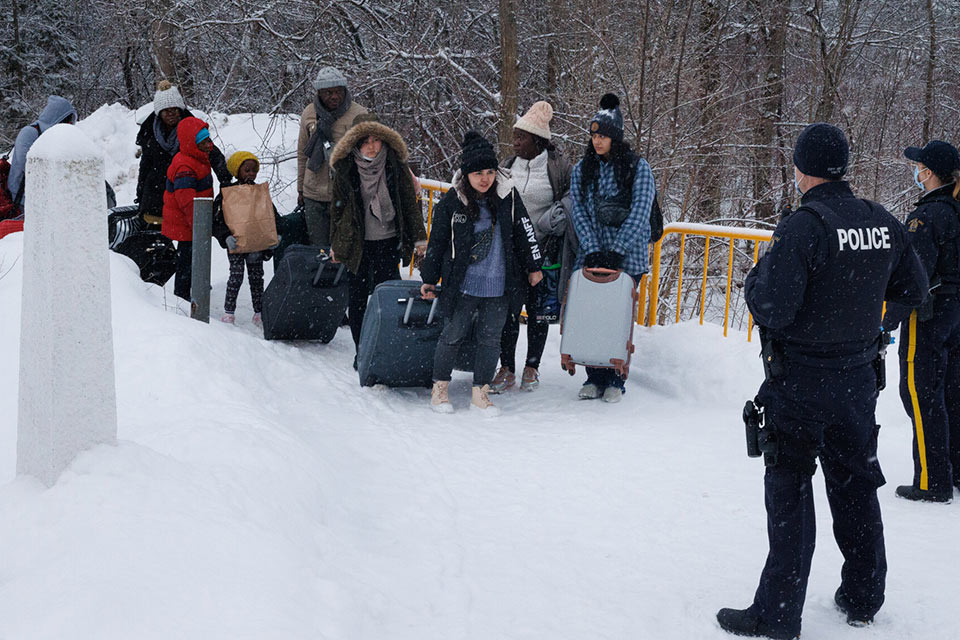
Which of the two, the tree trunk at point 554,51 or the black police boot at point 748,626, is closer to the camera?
the black police boot at point 748,626

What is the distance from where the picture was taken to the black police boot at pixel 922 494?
168 inches

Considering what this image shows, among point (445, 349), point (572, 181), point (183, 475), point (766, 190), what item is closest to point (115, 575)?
point (183, 475)

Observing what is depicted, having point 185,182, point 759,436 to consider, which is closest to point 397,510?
point 759,436

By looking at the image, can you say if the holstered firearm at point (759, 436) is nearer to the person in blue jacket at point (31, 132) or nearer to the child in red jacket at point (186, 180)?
the child in red jacket at point (186, 180)

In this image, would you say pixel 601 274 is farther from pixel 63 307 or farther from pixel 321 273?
pixel 63 307

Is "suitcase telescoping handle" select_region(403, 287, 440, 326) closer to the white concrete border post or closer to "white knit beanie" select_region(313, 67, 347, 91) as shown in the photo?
"white knit beanie" select_region(313, 67, 347, 91)

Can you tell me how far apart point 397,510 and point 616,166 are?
2.79 meters

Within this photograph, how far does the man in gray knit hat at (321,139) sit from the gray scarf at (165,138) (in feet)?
3.66

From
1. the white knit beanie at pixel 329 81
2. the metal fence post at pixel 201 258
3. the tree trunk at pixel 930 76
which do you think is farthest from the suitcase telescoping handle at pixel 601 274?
the tree trunk at pixel 930 76

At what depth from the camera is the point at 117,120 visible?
42.7 feet

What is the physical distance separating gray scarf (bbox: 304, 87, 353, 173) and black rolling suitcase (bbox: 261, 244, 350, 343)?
0.71m

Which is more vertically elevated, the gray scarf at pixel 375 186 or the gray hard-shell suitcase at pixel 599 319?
the gray scarf at pixel 375 186

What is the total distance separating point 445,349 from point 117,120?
9.51 metres

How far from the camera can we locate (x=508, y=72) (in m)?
9.73
